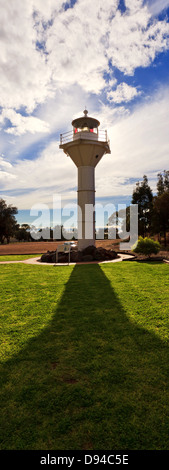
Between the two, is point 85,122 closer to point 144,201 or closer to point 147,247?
point 147,247

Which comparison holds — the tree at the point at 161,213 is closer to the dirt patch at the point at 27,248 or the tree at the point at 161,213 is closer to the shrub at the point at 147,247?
the dirt patch at the point at 27,248

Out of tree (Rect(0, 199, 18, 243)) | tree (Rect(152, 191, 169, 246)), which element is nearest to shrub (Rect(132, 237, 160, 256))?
tree (Rect(152, 191, 169, 246))

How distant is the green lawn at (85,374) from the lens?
7.54 ft

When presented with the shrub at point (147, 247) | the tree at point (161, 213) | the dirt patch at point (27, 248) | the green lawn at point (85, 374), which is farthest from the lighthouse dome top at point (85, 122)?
the tree at point (161, 213)

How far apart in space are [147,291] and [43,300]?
3.17 m

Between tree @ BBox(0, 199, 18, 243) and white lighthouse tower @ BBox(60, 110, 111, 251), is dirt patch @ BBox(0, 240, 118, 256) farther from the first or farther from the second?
tree @ BBox(0, 199, 18, 243)

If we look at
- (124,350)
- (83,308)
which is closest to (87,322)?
(83,308)

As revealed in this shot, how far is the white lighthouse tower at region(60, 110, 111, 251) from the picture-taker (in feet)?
55.8

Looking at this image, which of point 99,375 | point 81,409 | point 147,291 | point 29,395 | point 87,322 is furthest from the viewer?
point 147,291

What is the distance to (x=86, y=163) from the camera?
17375 mm

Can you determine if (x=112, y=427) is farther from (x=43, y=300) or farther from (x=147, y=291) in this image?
(x=147, y=291)

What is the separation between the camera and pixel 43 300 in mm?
6719

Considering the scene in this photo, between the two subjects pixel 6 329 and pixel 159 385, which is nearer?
→ pixel 159 385
